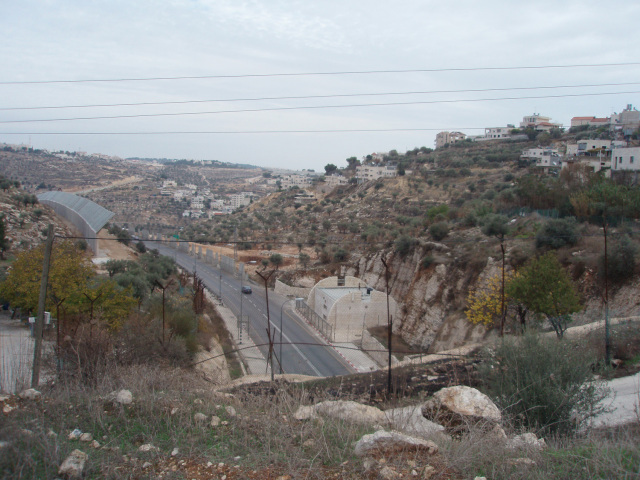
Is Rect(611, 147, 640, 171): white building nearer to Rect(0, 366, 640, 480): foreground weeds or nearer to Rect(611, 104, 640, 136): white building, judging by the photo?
Rect(611, 104, 640, 136): white building

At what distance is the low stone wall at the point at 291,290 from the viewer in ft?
122

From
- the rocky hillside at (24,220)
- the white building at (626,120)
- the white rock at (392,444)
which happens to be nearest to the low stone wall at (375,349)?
the white rock at (392,444)

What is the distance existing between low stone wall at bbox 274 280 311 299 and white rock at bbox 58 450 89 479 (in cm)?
3212

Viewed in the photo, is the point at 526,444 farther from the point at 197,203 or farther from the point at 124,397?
the point at 197,203

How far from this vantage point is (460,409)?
20.7ft

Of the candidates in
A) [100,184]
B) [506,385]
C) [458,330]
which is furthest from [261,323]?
[100,184]

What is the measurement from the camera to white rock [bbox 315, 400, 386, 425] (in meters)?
6.29

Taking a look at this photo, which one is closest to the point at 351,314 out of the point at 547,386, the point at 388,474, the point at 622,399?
the point at 622,399

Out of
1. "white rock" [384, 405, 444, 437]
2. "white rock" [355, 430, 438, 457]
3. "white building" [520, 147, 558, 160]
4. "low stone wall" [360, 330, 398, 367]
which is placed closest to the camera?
"white rock" [355, 430, 438, 457]

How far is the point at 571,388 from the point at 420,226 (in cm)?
3514

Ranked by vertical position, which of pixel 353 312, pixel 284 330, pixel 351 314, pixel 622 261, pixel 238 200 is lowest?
pixel 284 330

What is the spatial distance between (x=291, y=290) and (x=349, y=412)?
31.4 m

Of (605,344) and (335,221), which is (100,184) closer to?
(335,221)

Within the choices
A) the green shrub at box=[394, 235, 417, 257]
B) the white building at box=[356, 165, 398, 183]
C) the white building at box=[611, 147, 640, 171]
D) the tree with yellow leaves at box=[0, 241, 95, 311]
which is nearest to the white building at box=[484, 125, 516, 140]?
the white building at box=[356, 165, 398, 183]
